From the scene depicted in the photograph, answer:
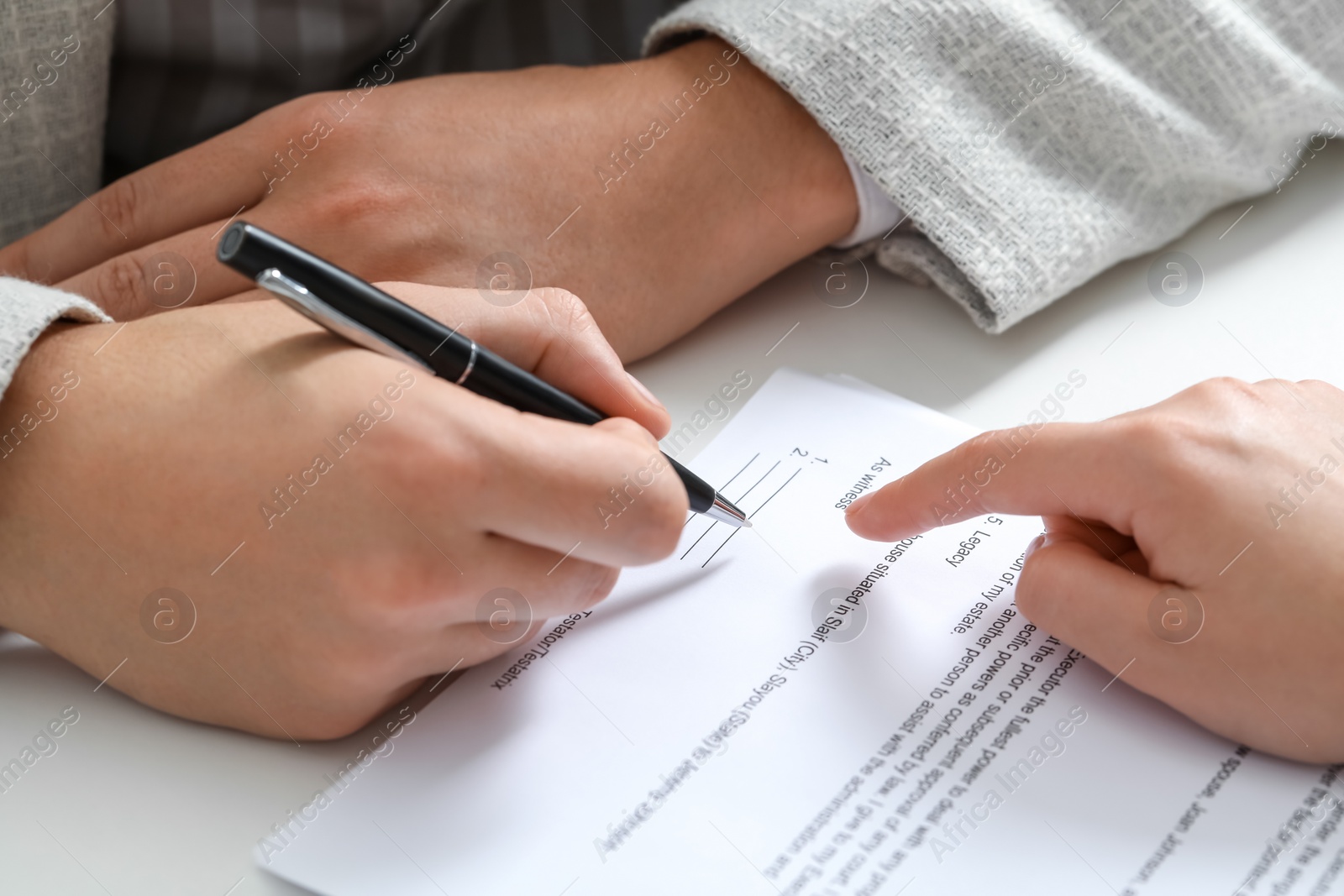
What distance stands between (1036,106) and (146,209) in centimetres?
67

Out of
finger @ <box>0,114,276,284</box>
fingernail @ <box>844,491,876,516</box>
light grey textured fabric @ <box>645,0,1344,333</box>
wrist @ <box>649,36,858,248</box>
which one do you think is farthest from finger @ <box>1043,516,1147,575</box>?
finger @ <box>0,114,276,284</box>

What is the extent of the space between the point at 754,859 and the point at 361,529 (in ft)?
0.81

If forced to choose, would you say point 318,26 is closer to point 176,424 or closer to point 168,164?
point 168,164

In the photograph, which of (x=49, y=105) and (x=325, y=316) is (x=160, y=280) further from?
(x=325, y=316)

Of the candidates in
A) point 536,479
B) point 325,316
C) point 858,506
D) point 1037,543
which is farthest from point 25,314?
point 1037,543

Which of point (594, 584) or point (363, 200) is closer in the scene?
point (594, 584)

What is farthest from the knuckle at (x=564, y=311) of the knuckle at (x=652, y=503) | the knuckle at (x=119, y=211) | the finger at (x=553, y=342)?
the knuckle at (x=119, y=211)

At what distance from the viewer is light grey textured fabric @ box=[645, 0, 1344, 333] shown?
754 millimetres

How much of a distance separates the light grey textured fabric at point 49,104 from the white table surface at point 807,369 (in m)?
0.40

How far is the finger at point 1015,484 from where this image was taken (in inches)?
21.5

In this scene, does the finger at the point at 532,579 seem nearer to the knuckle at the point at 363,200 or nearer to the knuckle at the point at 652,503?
the knuckle at the point at 652,503

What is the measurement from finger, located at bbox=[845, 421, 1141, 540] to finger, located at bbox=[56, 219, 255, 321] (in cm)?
47

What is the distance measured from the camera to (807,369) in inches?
30.1

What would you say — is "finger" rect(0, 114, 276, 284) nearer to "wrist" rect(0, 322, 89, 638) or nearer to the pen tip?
"wrist" rect(0, 322, 89, 638)
